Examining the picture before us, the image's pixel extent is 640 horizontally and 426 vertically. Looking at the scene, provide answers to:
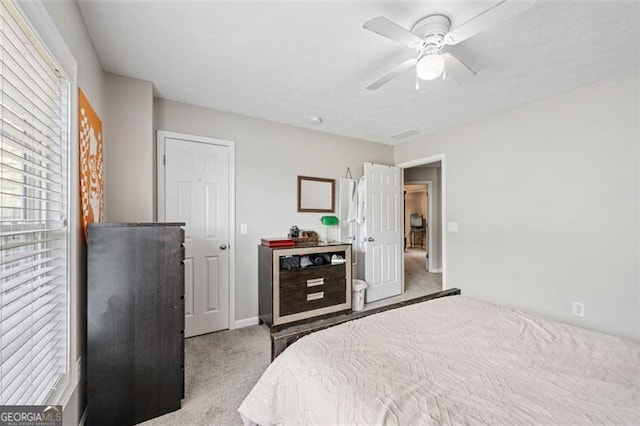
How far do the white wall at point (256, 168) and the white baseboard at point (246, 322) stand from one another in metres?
0.04

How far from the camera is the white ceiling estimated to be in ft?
5.08

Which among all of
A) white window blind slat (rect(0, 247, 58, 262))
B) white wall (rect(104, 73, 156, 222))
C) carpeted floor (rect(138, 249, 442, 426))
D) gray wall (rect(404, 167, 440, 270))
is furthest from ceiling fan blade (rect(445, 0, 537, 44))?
gray wall (rect(404, 167, 440, 270))

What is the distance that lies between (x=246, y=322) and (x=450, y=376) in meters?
2.54

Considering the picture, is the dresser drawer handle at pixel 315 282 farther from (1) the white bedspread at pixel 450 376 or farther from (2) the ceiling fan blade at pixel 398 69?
(2) the ceiling fan blade at pixel 398 69

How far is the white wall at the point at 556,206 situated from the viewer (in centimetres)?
226

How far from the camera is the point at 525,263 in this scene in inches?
113

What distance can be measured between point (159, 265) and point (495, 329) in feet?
6.63

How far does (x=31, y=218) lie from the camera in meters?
1.18

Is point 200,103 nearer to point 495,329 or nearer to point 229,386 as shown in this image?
point 229,386

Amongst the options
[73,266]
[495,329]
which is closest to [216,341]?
[73,266]

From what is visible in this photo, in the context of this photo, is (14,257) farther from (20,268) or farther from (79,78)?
(79,78)

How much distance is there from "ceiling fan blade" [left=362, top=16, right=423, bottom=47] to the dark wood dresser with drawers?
6.93ft

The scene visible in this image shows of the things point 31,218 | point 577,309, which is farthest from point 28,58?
point 577,309

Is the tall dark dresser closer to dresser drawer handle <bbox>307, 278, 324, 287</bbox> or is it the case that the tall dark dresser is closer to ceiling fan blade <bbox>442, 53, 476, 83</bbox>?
dresser drawer handle <bbox>307, 278, 324, 287</bbox>
